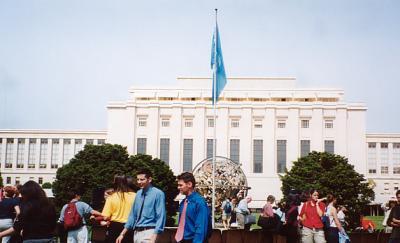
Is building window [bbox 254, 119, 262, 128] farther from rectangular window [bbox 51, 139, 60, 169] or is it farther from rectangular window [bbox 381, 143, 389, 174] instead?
rectangular window [bbox 51, 139, 60, 169]

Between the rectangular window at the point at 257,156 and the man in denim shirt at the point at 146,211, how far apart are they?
72.8m

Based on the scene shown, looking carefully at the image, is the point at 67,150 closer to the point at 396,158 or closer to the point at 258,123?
the point at 258,123

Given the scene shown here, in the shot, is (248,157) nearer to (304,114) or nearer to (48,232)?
(304,114)

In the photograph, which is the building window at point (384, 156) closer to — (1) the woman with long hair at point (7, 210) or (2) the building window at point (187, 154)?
(2) the building window at point (187, 154)

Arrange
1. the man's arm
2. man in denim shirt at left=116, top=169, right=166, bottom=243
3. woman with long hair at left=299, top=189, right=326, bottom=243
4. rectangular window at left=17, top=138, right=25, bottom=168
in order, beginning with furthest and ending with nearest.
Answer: rectangular window at left=17, top=138, right=25, bottom=168 → woman with long hair at left=299, top=189, right=326, bottom=243 → man in denim shirt at left=116, top=169, right=166, bottom=243 → the man's arm

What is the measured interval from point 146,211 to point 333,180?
46.7 meters

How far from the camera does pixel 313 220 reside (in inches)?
496

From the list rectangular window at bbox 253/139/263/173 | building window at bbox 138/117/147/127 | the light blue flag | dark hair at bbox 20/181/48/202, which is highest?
building window at bbox 138/117/147/127

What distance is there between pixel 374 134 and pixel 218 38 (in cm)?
6917

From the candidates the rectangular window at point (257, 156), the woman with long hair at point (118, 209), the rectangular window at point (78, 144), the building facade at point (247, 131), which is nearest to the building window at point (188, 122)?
the building facade at point (247, 131)

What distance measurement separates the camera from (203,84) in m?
90.9

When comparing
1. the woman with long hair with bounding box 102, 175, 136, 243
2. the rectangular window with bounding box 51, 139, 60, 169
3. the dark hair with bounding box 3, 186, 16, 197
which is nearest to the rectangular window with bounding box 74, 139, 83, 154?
the rectangular window with bounding box 51, 139, 60, 169

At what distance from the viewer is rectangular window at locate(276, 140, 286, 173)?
80.8 m

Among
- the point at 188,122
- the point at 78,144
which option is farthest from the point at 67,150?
the point at 188,122
